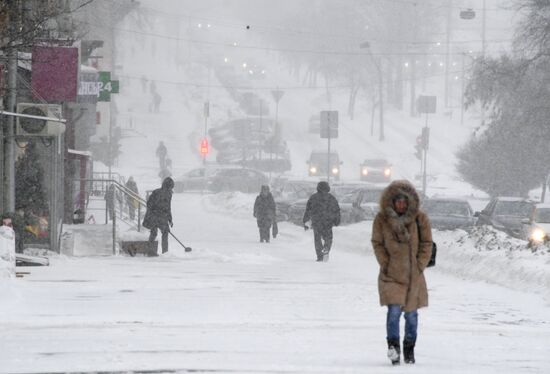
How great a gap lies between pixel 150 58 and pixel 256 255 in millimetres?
124586

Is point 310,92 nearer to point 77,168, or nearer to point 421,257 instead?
point 77,168

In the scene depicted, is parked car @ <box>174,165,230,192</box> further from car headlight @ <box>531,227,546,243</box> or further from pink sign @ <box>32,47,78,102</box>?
pink sign @ <box>32,47,78,102</box>

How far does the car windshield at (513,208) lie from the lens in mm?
34266

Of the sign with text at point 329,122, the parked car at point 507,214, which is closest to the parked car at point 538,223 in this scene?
the parked car at point 507,214

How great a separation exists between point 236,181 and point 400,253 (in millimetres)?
61495

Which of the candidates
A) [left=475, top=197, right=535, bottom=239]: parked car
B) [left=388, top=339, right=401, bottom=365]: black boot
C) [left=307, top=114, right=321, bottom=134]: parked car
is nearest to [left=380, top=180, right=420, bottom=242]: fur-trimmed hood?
[left=388, top=339, right=401, bottom=365]: black boot

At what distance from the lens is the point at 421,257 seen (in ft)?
34.7

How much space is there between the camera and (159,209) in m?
26.2

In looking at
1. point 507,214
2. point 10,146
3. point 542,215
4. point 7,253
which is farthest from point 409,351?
point 507,214

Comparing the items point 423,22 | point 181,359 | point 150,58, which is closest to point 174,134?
point 423,22

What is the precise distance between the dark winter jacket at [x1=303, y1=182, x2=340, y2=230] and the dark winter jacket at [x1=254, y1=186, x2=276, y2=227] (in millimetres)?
8011

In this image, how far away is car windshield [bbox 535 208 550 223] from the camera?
2912cm

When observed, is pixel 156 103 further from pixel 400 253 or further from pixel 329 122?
pixel 400 253

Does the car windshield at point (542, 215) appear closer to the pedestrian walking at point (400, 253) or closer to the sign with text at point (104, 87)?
the sign with text at point (104, 87)
